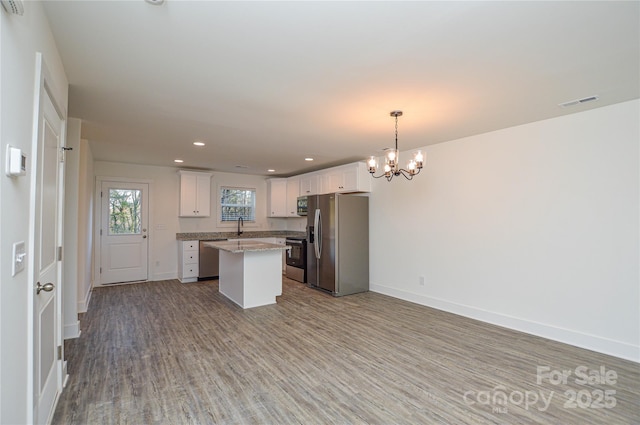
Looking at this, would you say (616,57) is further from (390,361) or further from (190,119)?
(190,119)

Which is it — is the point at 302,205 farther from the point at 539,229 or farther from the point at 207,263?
the point at 539,229

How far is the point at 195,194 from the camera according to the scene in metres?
6.70

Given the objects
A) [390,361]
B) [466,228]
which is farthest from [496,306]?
[390,361]

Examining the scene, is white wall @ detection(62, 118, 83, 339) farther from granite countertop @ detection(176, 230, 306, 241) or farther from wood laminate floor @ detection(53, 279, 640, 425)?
granite countertop @ detection(176, 230, 306, 241)

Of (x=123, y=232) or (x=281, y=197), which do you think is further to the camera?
(x=281, y=197)

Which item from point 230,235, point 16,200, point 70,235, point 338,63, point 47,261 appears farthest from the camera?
point 230,235

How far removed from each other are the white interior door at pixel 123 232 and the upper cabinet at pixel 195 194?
0.71 metres

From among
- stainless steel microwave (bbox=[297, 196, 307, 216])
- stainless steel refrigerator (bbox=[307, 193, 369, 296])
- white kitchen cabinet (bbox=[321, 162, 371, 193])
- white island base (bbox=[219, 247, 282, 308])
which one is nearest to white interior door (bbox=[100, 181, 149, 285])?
white island base (bbox=[219, 247, 282, 308])

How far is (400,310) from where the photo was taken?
14.7 ft

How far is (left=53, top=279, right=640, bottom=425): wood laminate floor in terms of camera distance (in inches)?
84.6

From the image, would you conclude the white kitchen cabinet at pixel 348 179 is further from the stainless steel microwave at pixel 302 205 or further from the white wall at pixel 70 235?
the white wall at pixel 70 235

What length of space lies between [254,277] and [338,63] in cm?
335

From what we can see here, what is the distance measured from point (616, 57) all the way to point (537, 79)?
0.45 meters

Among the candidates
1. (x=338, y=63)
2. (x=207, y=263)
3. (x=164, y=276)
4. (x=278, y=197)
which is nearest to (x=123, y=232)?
(x=164, y=276)
